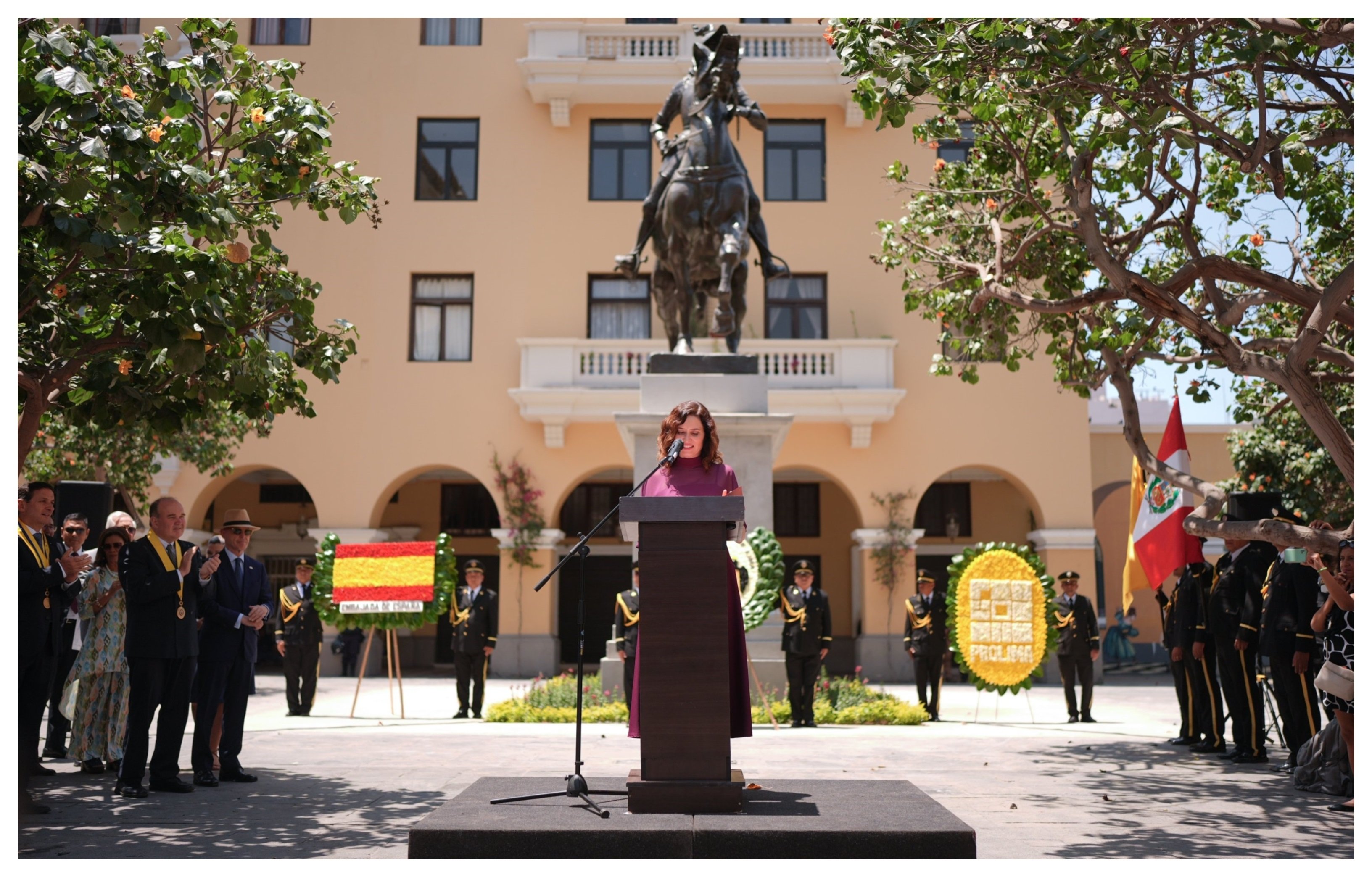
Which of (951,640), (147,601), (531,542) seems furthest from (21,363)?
(531,542)

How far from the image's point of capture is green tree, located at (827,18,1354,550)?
7156 millimetres

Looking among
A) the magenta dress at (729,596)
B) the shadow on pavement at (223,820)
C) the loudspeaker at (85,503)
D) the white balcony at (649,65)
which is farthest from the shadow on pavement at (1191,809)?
the white balcony at (649,65)

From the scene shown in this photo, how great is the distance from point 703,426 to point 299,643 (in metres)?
9.87

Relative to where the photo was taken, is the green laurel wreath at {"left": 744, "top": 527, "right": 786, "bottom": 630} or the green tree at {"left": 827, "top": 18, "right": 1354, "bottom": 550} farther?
the green laurel wreath at {"left": 744, "top": 527, "right": 786, "bottom": 630}

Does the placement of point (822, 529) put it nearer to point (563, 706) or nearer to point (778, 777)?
point (563, 706)

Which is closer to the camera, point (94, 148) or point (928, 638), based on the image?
point (94, 148)

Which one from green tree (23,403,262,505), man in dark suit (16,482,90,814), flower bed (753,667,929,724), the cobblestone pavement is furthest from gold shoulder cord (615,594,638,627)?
man in dark suit (16,482,90,814)

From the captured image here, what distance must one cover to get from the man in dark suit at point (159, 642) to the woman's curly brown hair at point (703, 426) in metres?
3.09

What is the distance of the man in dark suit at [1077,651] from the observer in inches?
548

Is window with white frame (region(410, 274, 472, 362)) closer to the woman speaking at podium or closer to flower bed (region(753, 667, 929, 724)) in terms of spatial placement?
flower bed (region(753, 667, 929, 724))

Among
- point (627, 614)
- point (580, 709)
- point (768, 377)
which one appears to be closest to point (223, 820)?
point (580, 709)

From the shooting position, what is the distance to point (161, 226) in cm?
677

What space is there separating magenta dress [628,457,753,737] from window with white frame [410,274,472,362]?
1800cm

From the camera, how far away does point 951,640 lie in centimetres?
1327
